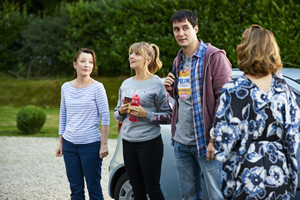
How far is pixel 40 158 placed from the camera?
9.14m

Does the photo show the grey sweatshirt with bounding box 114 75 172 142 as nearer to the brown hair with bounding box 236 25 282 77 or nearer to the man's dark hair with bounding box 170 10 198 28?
the man's dark hair with bounding box 170 10 198 28

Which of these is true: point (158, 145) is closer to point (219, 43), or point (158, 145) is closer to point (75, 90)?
point (75, 90)

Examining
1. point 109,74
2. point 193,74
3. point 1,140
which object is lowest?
point 1,140

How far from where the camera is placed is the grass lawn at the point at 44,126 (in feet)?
40.5

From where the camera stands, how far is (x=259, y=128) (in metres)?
2.46

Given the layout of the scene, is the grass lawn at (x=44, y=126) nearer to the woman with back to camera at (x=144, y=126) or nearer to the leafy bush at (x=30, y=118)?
the leafy bush at (x=30, y=118)

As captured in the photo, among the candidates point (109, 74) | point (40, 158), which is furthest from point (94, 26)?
point (40, 158)

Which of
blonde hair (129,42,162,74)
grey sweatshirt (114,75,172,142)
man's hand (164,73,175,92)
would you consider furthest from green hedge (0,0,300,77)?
man's hand (164,73,175,92)

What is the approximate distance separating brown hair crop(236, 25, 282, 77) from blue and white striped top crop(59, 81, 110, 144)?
1709 mm

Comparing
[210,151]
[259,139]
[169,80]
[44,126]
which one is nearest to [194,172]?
[210,151]

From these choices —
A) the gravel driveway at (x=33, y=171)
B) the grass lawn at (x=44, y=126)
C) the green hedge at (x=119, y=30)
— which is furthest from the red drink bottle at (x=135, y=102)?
the green hedge at (x=119, y=30)

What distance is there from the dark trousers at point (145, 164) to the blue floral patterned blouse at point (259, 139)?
3.77 ft

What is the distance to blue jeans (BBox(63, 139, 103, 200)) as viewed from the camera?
Result: 3.87m

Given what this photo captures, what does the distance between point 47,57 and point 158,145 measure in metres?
15.2
